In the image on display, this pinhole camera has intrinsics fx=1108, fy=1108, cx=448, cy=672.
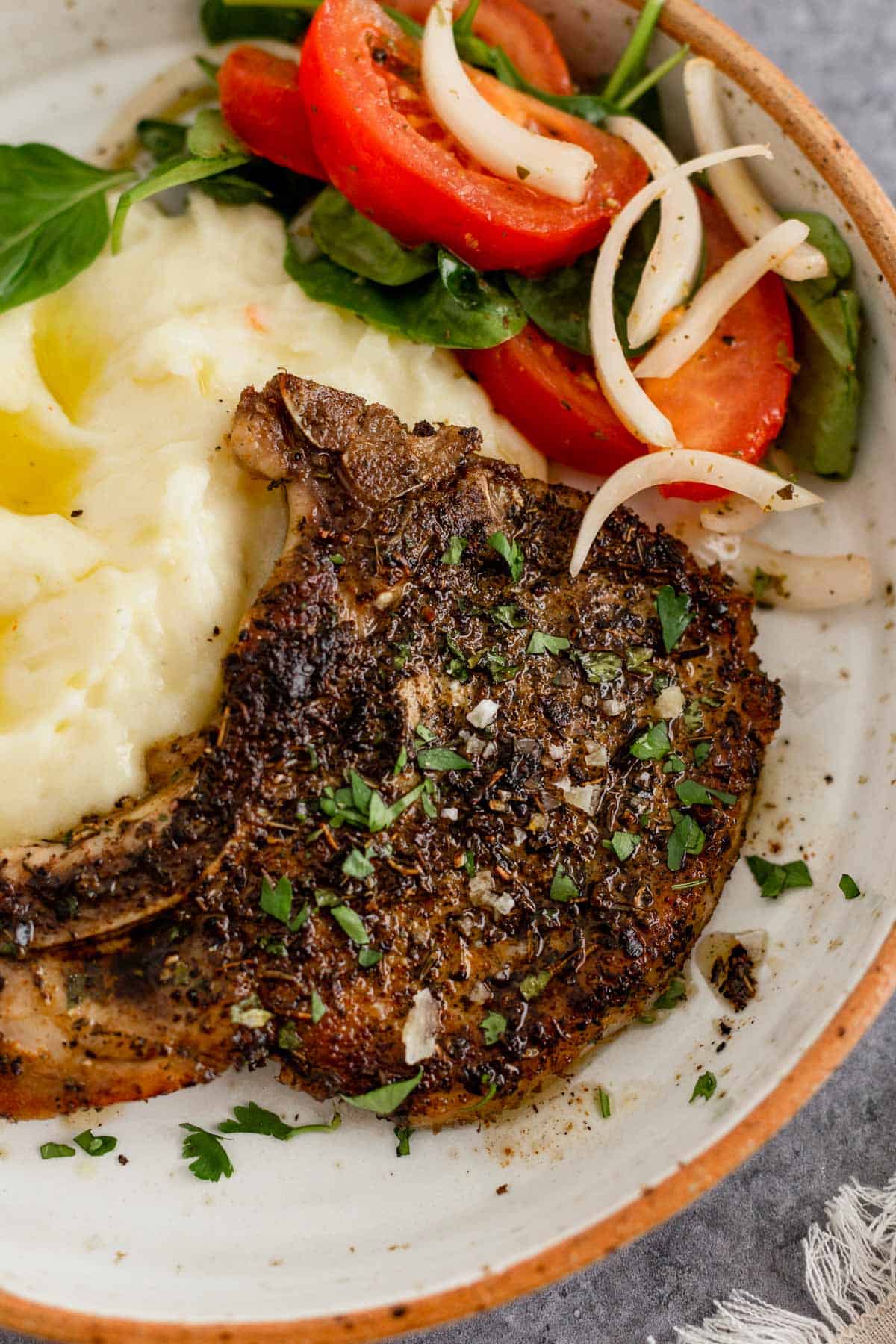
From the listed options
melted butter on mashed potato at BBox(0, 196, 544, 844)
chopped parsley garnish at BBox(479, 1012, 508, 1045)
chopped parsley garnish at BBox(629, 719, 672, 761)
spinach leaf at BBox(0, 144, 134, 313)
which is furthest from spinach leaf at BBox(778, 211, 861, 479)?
spinach leaf at BBox(0, 144, 134, 313)

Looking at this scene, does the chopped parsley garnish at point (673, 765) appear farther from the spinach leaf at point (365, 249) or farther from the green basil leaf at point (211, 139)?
the green basil leaf at point (211, 139)

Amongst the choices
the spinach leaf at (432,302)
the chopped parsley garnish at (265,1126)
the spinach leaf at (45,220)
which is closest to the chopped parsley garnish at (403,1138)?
the chopped parsley garnish at (265,1126)

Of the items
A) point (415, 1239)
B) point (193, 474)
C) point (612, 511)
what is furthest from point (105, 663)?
point (415, 1239)

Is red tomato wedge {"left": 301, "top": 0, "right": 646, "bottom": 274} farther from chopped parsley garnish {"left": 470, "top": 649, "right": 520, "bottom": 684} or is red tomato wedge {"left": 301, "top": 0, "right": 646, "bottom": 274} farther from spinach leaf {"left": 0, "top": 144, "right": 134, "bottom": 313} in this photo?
chopped parsley garnish {"left": 470, "top": 649, "right": 520, "bottom": 684}

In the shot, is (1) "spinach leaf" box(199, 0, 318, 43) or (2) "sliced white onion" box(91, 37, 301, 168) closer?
(1) "spinach leaf" box(199, 0, 318, 43)

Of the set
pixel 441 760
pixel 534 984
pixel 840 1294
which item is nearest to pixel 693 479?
pixel 441 760

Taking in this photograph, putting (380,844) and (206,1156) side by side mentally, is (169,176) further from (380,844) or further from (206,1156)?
(206,1156)
